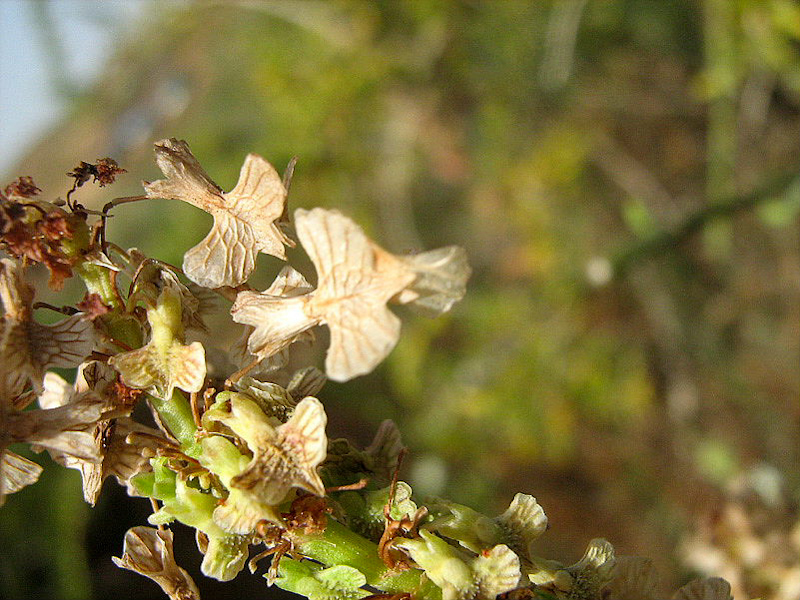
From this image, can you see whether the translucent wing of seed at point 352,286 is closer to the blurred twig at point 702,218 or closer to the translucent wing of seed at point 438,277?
the translucent wing of seed at point 438,277

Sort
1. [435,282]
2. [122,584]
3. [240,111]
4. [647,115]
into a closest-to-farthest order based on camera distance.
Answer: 1. [435,282]
2. [122,584]
3. [647,115]
4. [240,111]

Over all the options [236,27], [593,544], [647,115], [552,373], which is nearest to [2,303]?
[593,544]

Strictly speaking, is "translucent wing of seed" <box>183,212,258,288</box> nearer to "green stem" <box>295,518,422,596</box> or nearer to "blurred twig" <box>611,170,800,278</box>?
"green stem" <box>295,518,422,596</box>

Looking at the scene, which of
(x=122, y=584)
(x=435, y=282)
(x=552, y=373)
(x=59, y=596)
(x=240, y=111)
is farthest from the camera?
(x=240, y=111)

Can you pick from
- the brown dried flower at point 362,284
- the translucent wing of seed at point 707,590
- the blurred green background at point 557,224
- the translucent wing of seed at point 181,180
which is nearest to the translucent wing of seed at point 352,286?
the brown dried flower at point 362,284

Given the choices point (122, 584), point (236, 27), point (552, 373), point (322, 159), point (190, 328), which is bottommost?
point (122, 584)

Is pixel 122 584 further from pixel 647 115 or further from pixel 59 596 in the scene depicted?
pixel 647 115

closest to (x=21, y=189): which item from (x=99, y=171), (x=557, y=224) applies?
(x=99, y=171)
